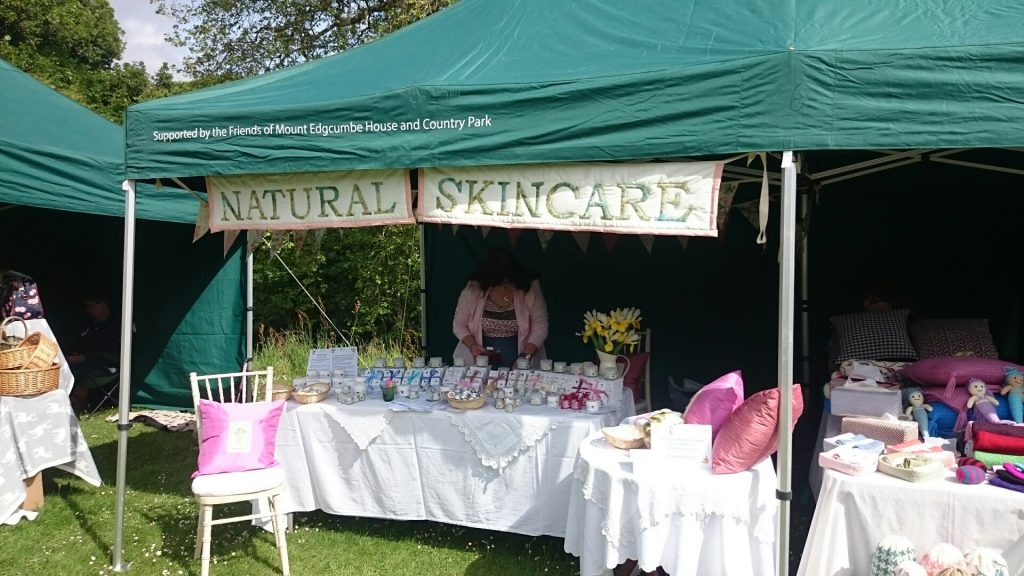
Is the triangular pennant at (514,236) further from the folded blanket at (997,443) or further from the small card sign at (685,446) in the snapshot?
the folded blanket at (997,443)

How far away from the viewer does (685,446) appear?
8.68 feet

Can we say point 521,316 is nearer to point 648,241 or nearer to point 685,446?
point 648,241

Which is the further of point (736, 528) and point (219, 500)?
point (219, 500)

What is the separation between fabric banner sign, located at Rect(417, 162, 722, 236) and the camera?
255 centimetres

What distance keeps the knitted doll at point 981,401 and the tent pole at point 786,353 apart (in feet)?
3.28

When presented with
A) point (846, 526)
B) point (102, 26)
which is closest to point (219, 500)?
point (846, 526)

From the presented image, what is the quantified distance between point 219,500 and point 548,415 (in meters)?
1.34

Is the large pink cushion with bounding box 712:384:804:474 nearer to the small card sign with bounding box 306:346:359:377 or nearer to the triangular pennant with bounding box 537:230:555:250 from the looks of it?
the small card sign with bounding box 306:346:359:377

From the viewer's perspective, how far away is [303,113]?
2.96m

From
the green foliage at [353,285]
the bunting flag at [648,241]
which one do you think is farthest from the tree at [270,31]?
the bunting flag at [648,241]

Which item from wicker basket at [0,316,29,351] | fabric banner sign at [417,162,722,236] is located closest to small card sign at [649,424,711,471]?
fabric banner sign at [417,162,722,236]

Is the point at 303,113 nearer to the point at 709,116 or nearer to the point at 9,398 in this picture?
the point at 709,116

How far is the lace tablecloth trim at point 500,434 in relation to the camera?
3.12 metres

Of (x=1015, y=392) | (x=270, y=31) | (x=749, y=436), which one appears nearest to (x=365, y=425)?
(x=749, y=436)
